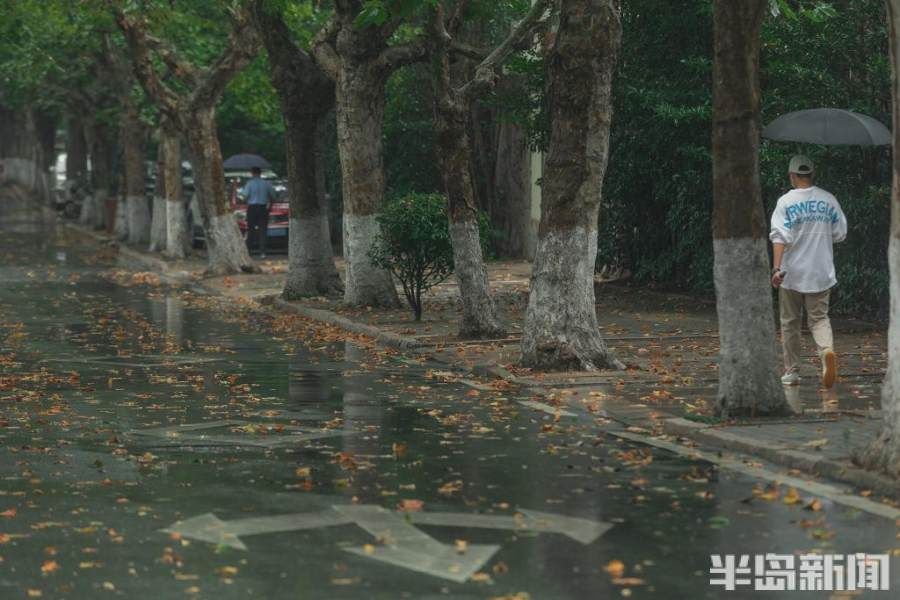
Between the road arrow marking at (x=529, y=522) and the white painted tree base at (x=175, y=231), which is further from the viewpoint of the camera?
the white painted tree base at (x=175, y=231)

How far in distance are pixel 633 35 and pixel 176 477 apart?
16448 mm

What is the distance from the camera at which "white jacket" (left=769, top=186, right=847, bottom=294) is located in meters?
14.4

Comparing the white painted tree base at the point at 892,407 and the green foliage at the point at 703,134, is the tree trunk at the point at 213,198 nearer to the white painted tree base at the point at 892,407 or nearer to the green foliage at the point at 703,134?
the green foliage at the point at 703,134

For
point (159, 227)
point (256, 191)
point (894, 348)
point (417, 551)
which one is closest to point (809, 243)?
point (894, 348)

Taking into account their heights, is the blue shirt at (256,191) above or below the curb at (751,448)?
above

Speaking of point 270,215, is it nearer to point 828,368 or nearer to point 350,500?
point 828,368

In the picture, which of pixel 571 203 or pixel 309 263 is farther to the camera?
pixel 309 263

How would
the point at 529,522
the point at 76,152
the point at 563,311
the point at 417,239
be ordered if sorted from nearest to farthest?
1. the point at 529,522
2. the point at 563,311
3. the point at 417,239
4. the point at 76,152

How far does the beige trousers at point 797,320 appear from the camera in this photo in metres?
14.5

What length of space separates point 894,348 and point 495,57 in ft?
34.6

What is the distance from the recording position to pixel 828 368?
47.5 feet

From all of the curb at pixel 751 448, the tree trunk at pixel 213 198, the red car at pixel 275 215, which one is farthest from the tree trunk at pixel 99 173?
the curb at pixel 751 448

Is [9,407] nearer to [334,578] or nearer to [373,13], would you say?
[373,13]

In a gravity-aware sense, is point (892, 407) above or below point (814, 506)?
above
